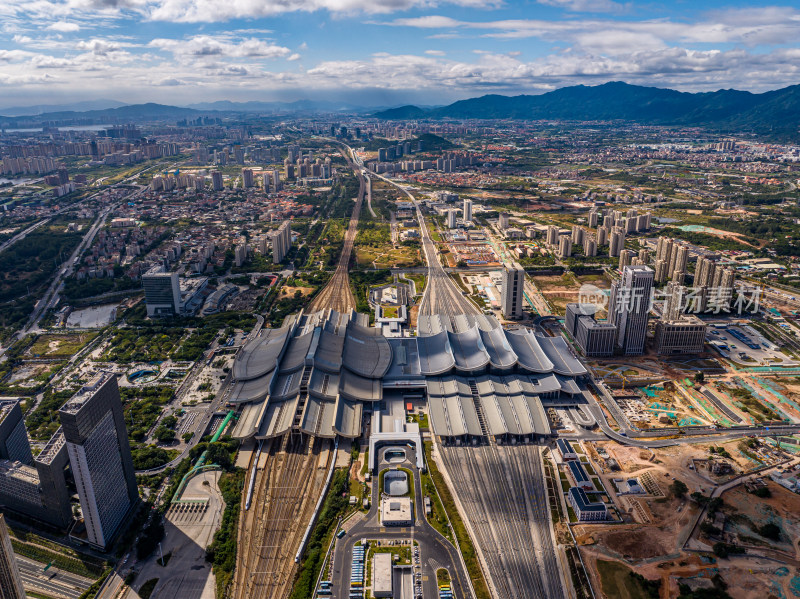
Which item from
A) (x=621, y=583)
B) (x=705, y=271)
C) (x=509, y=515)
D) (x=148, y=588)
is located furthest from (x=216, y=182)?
(x=621, y=583)

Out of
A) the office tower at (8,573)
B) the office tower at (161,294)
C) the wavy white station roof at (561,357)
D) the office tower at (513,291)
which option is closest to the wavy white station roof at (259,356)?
the office tower at (161,294)

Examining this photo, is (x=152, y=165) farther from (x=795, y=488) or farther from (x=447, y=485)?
(x=795, y=488)

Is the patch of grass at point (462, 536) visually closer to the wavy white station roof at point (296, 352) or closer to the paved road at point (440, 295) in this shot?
the wavy white station roof at point (296, 352)

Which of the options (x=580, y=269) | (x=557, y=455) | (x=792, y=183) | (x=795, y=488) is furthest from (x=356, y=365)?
(x=792, y=183)

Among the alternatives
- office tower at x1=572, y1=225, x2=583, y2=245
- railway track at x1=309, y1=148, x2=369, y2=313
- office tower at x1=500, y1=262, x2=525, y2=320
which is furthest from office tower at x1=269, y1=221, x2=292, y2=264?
office tower at x1=572, y1=225, x2=583, y2=245

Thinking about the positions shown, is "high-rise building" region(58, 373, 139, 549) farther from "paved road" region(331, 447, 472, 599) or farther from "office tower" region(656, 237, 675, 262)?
"office tower" region(656, 237, 675, 262)

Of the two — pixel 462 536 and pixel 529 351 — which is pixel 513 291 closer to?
pixel 529 351
